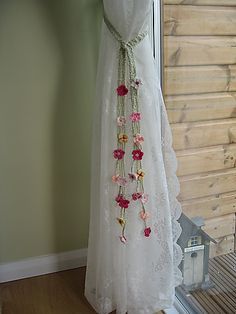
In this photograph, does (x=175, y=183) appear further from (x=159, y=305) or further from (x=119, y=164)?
(x=159, y=305)

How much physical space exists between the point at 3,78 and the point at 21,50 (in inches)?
6.5

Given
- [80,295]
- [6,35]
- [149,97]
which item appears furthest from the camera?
[80,295]

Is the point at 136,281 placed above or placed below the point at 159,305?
above

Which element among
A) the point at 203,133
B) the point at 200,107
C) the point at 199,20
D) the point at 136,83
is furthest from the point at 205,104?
the point at 136,83

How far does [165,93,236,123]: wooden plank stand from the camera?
5.63 ft

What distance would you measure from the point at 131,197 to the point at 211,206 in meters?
0.61

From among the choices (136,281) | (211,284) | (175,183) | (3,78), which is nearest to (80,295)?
(136,281)

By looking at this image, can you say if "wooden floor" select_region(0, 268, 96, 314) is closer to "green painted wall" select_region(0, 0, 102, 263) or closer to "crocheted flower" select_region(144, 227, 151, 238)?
"green painted wall" select_region(0, 0, 102, 263)

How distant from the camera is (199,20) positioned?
1.73 meters

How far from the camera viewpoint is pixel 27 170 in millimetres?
1950

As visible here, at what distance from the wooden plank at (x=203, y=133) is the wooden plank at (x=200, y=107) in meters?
0.03

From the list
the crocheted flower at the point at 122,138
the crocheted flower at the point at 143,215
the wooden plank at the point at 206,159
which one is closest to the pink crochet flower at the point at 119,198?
the crocheted flower at the point at 143,215

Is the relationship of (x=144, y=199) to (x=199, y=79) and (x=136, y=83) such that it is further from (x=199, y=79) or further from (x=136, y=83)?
(x=199, y=79)

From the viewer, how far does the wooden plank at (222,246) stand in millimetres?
1944
